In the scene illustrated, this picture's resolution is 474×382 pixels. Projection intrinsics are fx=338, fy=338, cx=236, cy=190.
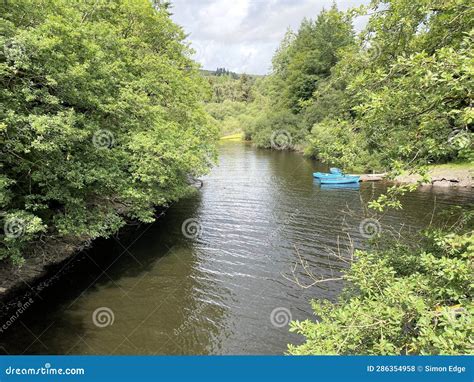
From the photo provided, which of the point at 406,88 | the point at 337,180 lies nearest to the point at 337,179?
the point at 337,180

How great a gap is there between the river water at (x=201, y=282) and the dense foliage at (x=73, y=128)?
2.24 metres

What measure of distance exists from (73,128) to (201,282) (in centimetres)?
746

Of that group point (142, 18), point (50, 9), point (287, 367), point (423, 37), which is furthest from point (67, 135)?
point (142, 18)

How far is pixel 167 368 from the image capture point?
4.74 metres

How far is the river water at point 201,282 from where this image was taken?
10023 millimetres

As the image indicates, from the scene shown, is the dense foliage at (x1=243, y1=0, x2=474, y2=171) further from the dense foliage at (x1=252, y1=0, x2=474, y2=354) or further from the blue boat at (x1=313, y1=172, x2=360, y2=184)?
the blue boat at (x1=313, y1=172, x2=360, y2=184)

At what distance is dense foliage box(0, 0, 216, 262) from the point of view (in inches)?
356

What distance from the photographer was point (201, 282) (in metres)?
13.6

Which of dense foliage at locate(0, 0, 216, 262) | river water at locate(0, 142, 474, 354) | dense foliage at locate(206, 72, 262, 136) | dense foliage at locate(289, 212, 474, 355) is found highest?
dense foliage at locate(206, 72, 262, 136)

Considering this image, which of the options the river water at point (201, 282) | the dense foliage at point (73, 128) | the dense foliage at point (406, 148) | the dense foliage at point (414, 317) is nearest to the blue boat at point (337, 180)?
the river water at point (201, 282)

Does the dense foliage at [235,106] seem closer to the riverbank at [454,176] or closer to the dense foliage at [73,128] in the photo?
the riverbank at [454,176]

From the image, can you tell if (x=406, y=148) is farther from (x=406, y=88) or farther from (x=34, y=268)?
(x=34, y=268)

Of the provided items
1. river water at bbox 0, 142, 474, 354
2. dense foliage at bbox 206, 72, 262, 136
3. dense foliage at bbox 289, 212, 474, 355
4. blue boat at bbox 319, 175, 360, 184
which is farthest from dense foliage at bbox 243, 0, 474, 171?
dense foliage at bbox 206, 72, 262, 136

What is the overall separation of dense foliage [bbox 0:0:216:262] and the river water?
2240mm
